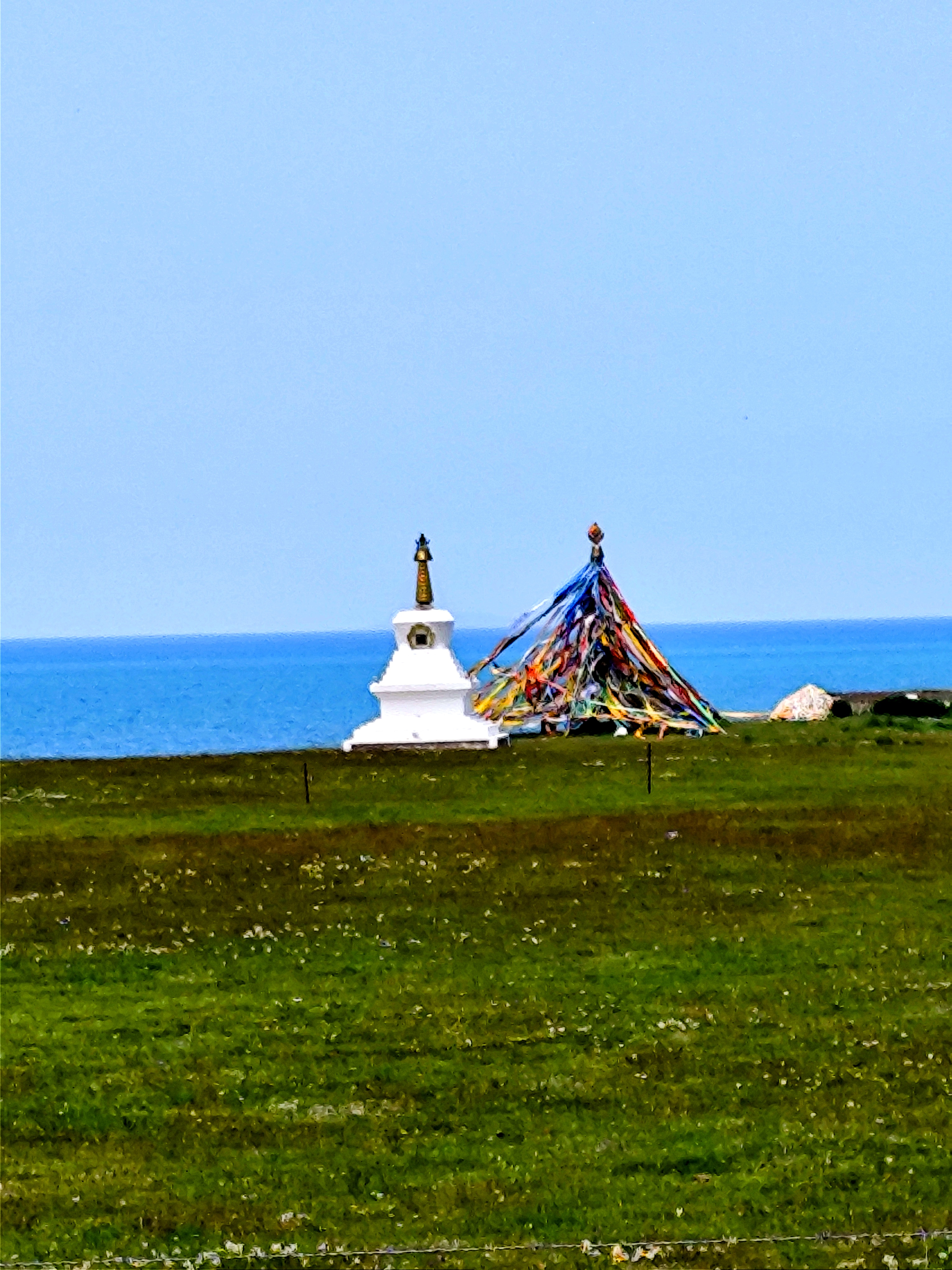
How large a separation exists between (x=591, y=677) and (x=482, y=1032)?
36789mm

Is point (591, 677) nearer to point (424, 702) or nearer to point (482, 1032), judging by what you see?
point (424, 702)

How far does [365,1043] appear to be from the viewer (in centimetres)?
1664

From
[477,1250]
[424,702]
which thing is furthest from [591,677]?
[477,1250]

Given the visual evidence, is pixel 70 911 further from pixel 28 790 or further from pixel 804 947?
pixel 28 790

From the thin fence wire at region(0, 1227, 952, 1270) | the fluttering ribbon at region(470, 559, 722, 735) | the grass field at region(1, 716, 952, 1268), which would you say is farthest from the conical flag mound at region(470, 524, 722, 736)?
the thin fence wire at region(0, 1227, 952, 1270)

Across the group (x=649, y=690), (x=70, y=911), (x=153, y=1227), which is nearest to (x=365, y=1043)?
(x=153, y=1227)

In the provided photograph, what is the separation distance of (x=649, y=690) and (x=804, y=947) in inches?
1306

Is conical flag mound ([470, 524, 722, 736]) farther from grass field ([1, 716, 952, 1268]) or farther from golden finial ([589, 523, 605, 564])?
grass field ([1, 716, 952, 1268])

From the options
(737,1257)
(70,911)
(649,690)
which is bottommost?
(737,1257)

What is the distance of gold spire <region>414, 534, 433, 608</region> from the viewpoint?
48719mm

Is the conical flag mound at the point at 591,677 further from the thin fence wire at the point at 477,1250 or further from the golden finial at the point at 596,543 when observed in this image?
the thin fence wire at the point at 477,1250

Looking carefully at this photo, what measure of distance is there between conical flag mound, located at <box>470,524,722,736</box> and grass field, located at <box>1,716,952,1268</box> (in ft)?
66.8

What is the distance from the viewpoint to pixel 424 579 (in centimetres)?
4875

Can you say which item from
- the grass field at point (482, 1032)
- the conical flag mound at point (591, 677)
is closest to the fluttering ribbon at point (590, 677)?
the conical flag mound at point (591, 677)
